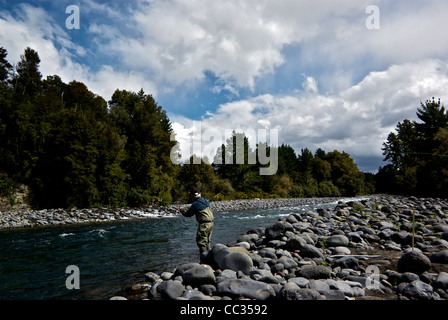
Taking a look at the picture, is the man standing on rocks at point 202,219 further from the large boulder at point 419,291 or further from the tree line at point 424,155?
the tree line at point 424,155

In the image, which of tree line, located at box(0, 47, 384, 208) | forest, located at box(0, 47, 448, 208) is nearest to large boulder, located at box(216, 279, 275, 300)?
forest, located at box(0, 47, 448, 208)

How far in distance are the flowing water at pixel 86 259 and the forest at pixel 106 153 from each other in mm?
7987

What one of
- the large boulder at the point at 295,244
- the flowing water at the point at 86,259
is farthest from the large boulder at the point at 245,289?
the large boulder at the point at 295,244

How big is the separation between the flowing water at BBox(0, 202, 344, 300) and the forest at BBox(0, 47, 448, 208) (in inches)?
314

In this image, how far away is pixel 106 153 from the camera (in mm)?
22469

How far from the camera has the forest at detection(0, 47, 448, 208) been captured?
2086 centimetres

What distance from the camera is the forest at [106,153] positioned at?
20.9 m

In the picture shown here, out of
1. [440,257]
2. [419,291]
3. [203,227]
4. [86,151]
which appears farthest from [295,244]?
[86,151]

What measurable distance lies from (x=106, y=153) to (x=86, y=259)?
17.4 m

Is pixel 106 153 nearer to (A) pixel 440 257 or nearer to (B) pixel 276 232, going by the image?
(B) pixel 276 232

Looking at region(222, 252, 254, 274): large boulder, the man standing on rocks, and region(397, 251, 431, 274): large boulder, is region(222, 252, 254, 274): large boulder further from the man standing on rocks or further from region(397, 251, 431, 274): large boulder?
region(397, 251, 431, 274): large boulder

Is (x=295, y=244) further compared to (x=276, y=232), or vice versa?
(x=276, y=232)

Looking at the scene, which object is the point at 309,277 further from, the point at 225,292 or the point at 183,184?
the point at 183,184
